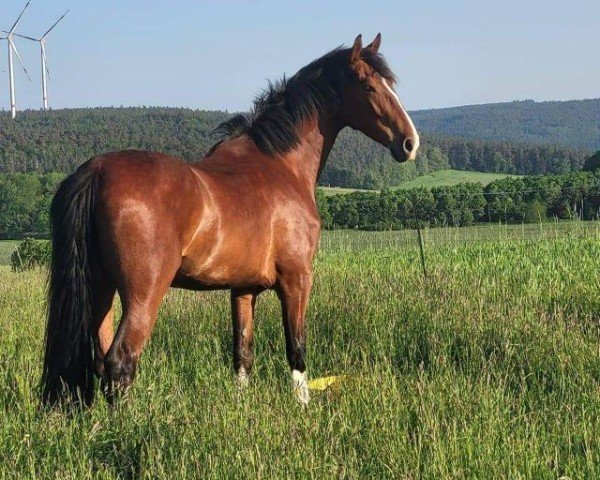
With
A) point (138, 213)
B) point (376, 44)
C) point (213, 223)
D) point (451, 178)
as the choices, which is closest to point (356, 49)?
point (376, 44)

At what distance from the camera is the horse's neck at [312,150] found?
6.04 m

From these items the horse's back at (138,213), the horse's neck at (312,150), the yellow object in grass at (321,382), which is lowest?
the yellow object in grass at (321,382)

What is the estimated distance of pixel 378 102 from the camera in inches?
239

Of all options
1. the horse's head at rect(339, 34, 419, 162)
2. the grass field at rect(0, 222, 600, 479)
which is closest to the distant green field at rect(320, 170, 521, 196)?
the grass field at rect(0, 222, 600, 479)

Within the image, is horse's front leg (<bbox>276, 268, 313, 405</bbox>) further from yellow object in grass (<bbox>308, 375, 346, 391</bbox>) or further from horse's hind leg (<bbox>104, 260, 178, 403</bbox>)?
horse's hind leg (<bbox>104, 260, 178, 403</bbox>)

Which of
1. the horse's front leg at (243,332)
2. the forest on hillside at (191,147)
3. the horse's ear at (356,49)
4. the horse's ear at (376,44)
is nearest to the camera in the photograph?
the horse's front leg at (243,332)

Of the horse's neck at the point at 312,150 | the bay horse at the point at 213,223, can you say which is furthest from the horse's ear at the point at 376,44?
the horse's neck at the point at 312,150

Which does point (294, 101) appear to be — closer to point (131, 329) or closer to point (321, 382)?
point (321, 382)

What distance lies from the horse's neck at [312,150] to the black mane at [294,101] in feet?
0.21

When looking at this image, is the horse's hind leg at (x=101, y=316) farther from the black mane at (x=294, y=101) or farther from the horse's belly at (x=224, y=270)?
the black mane at (x=294, y=101)

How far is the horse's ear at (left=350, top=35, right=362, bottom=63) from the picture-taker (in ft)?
19.6

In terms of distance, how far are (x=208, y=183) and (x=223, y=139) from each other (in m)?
1.13

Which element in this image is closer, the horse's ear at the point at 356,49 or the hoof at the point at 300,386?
the hoof at the point at 300,386

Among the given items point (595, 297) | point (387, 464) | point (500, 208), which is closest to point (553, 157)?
point (500, 208)
